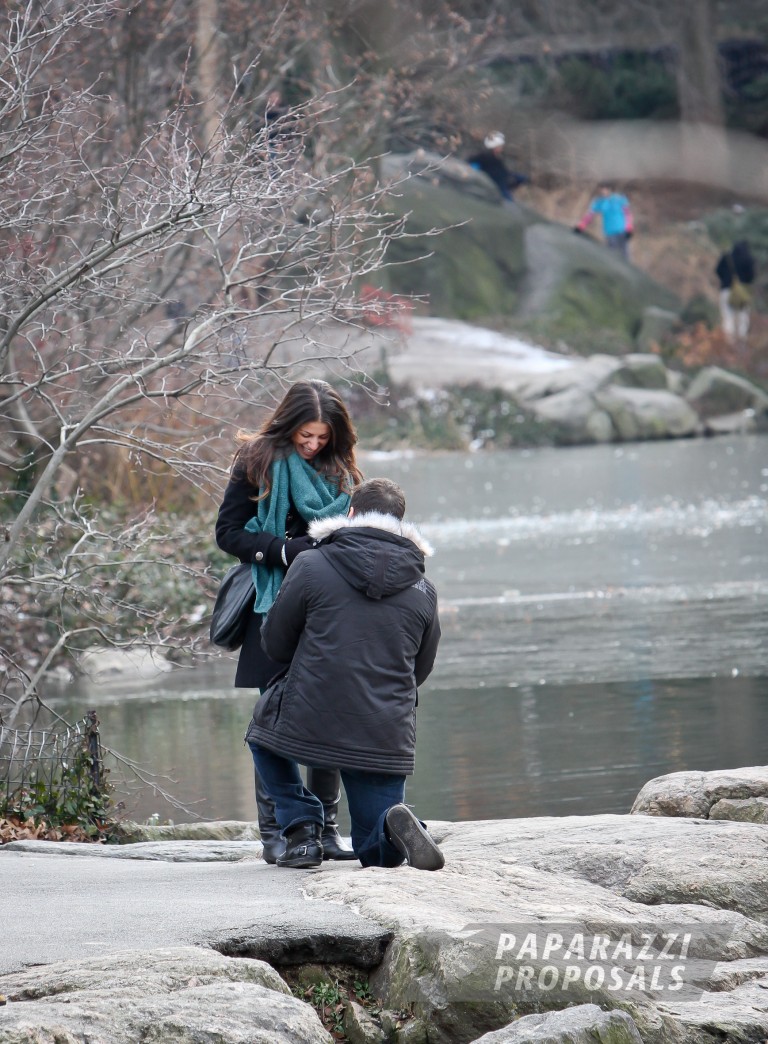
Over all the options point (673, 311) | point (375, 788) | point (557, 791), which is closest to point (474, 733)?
point (557, 791)

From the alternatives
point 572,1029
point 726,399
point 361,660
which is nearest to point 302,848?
point 361,660

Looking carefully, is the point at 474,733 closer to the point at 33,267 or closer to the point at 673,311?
the point at 33,267

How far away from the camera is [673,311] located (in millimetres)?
39594

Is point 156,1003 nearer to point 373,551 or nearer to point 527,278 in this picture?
point 373,551

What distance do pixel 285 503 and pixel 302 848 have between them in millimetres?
1244

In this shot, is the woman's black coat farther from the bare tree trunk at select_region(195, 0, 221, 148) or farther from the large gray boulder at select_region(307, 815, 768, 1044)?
the bare tree trunk at select_region(195, 0, 221, 148)

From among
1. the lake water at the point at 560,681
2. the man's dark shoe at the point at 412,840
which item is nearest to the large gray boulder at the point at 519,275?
the lake water at the point at 560,681

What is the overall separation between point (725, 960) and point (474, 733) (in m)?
4.24

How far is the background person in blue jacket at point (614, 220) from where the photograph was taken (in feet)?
133

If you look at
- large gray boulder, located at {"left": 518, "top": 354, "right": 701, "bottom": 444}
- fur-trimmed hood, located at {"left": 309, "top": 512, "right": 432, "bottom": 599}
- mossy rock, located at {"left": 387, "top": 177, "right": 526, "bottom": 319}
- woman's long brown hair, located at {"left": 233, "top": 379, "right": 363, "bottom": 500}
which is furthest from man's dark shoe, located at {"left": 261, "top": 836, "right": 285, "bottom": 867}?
mossy rock, located at {"left": 387, "top": 177, "right": 526, "bottom": 319}

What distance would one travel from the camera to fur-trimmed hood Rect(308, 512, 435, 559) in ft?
17.6

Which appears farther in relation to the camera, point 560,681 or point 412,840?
point 560,681

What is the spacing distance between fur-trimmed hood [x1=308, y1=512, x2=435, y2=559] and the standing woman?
0.23 metres

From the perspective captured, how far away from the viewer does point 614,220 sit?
40812 mm
